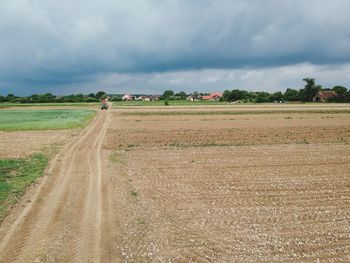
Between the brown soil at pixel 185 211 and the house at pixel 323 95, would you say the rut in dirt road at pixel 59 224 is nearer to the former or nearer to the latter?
the brown soil at pixel 185 211

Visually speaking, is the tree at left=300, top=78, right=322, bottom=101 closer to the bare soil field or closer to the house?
the house

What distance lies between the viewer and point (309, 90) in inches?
6196

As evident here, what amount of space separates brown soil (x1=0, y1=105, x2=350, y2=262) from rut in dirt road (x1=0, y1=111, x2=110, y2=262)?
29 millimetres

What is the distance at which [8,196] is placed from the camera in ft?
46.7

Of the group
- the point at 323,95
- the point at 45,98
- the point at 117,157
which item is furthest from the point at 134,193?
the point at 45,98

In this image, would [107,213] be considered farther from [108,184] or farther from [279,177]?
[279,177]

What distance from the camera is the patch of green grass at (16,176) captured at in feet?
45.3

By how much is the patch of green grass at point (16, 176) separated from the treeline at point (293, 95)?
477 ft

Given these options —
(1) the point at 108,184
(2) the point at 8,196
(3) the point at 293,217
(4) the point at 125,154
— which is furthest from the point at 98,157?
(3) the point at 293,217

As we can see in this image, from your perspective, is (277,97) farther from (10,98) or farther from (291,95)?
(10,98)

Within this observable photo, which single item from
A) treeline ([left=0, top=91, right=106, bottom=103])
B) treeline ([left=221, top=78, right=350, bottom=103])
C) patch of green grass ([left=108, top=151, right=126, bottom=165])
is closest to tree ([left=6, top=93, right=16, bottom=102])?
treeline ([left=0, top=91, right=106, bottom=103])

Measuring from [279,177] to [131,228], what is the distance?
866cm

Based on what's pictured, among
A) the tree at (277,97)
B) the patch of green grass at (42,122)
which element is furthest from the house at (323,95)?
the patch of green grass at (42,122)

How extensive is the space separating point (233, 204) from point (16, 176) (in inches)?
403
